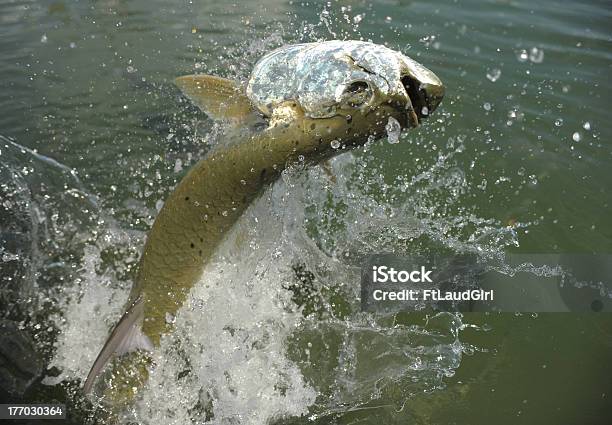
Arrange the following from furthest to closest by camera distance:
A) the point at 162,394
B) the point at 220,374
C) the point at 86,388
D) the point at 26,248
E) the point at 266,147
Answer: the point at 26,248, the point at 220,374, the point at 162,394, the point at 86,388, the point at 266,147

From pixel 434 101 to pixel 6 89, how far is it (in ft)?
18.9

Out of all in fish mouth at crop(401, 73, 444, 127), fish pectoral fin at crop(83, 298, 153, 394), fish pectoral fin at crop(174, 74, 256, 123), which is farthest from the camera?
fish pectoral fin at crop(83, 298, 153, 394)

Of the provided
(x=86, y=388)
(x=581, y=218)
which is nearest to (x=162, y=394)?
(x=86, y=388)

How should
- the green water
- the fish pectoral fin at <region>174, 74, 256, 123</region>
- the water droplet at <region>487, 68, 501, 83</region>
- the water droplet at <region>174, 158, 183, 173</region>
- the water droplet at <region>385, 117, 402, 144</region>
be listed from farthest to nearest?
1. the water droplet at <region>487, 68, 501, 83</region>
2. the water droplet at <region>174, 158, 183, 173</region>
3. the green water
4. the fish pectoral fin at <region>174, 74, 256, 123</region>
5. the water droplet at <region>385, 117, 402, 144</region>

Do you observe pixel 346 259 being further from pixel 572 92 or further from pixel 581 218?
pixel 572 92

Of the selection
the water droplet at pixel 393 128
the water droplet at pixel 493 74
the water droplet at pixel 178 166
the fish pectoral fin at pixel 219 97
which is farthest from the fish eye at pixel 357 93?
the water droplet at pixel 493 74

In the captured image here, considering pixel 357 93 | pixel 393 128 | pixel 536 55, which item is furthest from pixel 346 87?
pixel 536 55

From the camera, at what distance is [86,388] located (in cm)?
298

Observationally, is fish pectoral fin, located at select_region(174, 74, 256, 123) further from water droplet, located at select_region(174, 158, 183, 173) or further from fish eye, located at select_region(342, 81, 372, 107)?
water droplet, located at select_region(174, 158, 183, 173)

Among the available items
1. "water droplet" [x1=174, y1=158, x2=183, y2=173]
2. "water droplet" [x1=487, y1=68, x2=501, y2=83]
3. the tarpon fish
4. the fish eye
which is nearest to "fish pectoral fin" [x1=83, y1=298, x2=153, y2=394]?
the tarpon fish

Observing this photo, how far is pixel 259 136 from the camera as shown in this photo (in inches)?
102

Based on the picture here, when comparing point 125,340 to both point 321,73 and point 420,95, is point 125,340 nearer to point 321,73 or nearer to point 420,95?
point 321,73

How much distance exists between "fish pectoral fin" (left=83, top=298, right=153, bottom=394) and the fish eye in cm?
163

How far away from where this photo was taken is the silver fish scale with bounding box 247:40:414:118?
2.18m
